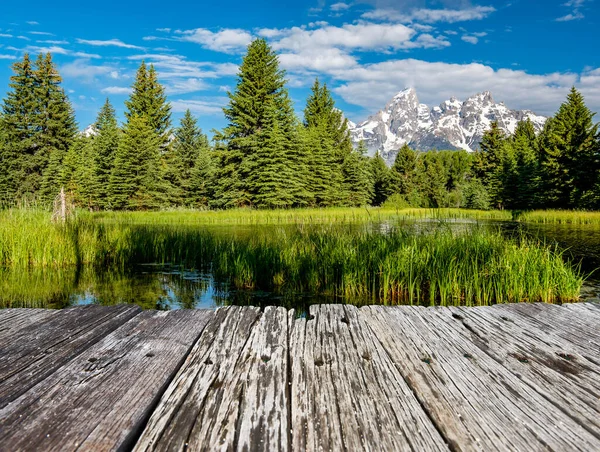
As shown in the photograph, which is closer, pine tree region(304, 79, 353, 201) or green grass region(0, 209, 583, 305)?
green grass region(0, 209, 583, 305)

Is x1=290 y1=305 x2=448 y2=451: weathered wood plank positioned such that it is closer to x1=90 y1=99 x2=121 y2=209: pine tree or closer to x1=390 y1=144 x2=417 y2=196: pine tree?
x1=90 y1=99 x2=121 y2=209: pine tree

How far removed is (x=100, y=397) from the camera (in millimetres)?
1196

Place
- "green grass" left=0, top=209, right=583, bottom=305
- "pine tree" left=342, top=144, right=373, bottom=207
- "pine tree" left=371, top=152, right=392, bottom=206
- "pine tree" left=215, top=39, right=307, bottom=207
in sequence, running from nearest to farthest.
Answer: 1. "green grass" left=0, top=209, right=583, bottom=305
2. "pine tree" left=215, top=39, right=307, bottom=207
3. "pine tree" left=342, top=144, right=373, bottom=207
4. "pine tree" left=371, top=152, right=392, bottom=206

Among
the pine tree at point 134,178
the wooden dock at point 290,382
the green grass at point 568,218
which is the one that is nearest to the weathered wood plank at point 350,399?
the wooden dock at point 290,382

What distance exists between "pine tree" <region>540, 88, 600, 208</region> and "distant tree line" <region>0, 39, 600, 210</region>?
78 millimetres

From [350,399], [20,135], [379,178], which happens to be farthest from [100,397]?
[379,178]

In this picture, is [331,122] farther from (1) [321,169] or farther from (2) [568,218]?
(2) [568,218]

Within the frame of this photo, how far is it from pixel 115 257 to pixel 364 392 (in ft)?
26.8

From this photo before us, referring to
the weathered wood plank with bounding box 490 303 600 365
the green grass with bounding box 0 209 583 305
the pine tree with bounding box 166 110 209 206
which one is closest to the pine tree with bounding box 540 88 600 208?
the green grass with bounding box 0 209 583 305

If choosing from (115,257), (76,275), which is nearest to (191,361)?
(76,275)

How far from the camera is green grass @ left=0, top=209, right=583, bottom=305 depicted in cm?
507

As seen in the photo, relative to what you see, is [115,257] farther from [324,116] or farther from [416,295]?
[324,116]

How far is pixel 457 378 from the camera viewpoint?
4.56ft

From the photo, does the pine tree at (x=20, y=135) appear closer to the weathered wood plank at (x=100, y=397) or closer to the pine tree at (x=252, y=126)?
the pine tree at (x=252, y=126)
